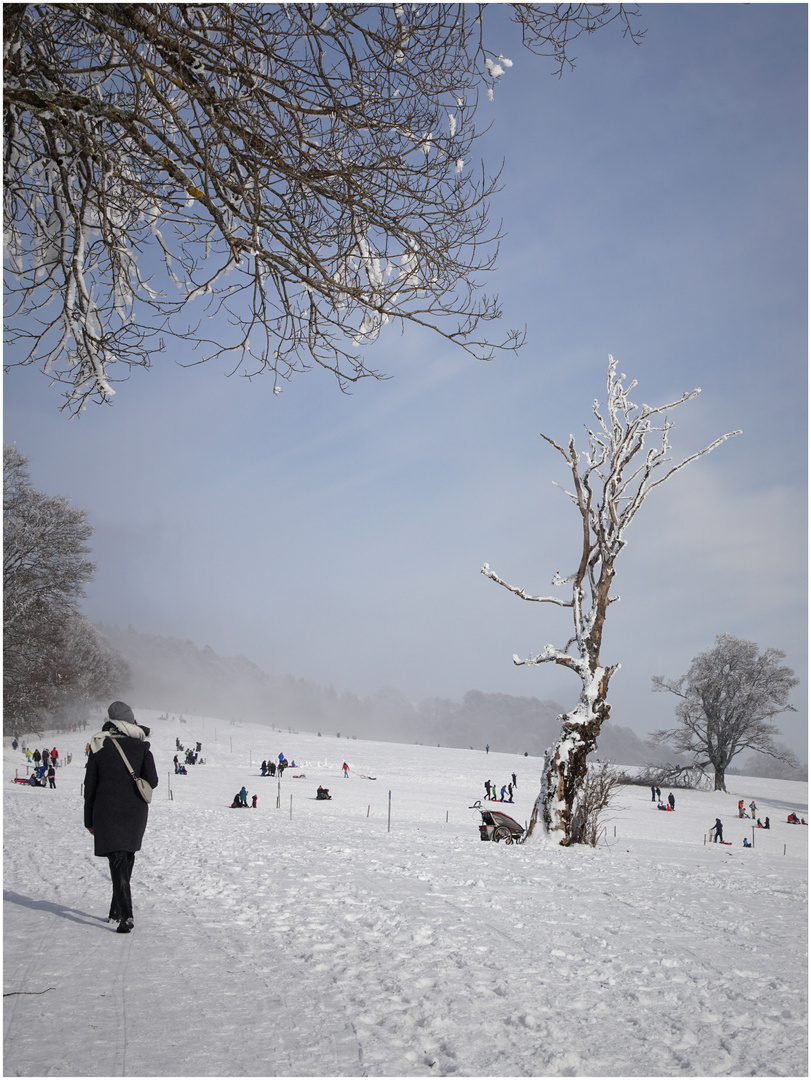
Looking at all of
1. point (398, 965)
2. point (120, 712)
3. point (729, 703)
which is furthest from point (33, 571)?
point (729, 703)

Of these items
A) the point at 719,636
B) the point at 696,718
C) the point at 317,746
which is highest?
the point at 719,636

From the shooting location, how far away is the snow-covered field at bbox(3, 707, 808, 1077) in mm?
3002

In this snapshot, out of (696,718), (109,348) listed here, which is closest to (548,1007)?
(109,348)

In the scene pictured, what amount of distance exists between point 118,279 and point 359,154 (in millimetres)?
2120

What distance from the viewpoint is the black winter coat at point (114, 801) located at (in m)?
4.97

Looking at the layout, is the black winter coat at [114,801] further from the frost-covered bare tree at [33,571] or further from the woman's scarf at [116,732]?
the frost-covered bare tree at [33,571]

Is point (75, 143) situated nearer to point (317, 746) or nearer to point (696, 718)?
point (696, 718)

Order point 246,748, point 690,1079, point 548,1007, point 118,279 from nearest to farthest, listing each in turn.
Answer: point 690,1079, point 548,1007, point 118,279, point 246,748

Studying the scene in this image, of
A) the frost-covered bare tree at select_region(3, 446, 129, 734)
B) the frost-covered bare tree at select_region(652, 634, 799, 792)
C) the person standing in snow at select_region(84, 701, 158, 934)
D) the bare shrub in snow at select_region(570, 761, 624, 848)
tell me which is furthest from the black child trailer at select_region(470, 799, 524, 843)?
the frost-covered bare tree at select_region(652, 634, 799, 792)

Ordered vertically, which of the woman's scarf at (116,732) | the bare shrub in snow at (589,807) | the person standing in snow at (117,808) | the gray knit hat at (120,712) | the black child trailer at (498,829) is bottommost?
the black child trailer at (498,829)

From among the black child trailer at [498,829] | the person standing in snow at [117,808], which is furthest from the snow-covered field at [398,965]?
the black child trailer at [498,829]

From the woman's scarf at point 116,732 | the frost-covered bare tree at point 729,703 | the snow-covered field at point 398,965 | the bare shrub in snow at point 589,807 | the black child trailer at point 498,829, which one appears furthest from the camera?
the frost-covered bare tree at point 729,703

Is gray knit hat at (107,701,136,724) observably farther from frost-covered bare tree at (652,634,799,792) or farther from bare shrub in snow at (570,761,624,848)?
frost-covered bare tree at (652,634,799,792)

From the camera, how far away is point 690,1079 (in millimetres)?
2789
